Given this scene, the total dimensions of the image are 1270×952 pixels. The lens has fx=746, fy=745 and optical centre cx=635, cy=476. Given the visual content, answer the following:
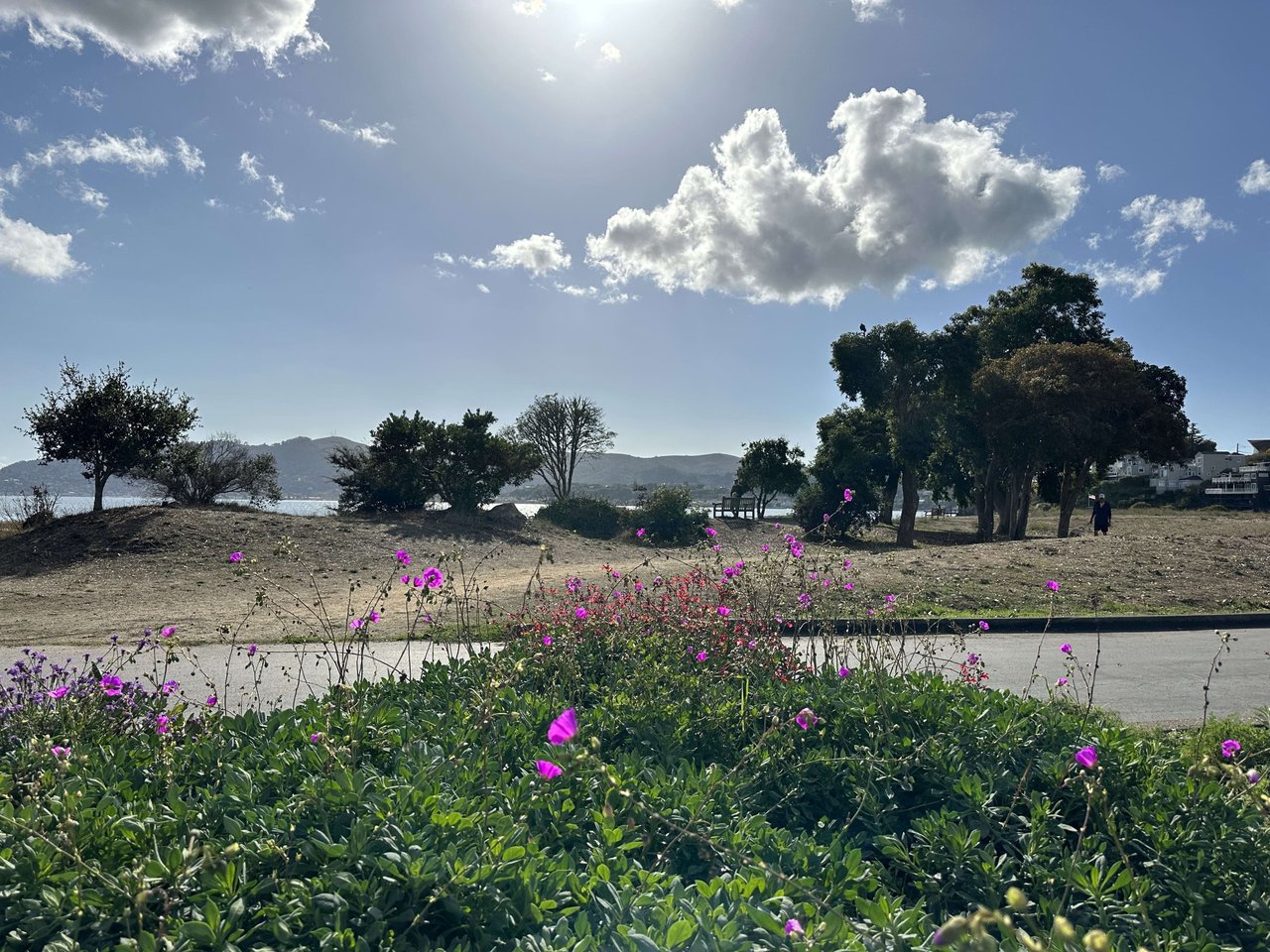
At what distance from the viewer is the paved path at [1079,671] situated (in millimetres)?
5953

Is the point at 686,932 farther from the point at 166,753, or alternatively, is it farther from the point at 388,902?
the point at 166,753

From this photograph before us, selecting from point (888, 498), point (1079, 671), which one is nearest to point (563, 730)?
point (1079, 671)

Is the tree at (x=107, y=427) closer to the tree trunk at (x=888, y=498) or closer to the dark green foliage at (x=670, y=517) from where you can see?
the dark green foliage at (x=670, y=517)

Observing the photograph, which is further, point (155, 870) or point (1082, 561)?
point (1082, 561)

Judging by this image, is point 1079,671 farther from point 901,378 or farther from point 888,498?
point 888,498

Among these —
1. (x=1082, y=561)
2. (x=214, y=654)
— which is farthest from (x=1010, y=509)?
(x=214, y=654)

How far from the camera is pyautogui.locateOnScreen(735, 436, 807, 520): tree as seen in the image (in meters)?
39.3

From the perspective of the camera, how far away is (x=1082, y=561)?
46.2ft

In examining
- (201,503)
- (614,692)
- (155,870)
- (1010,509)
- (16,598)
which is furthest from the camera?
(1010,509)

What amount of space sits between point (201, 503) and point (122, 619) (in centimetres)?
1420

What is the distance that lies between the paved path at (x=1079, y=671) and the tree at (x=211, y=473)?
54.4ft

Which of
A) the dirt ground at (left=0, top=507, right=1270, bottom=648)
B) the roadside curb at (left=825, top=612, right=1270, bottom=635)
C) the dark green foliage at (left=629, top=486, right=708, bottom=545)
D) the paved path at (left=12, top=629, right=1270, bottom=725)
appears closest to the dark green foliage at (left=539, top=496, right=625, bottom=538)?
the dark green foliage at (left=629, top=486, right=708, bottom=545)

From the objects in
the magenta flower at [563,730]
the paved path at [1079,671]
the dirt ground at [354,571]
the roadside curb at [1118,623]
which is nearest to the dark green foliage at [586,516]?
the dirt ground at [354,571]

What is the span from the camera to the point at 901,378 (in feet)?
88.6
